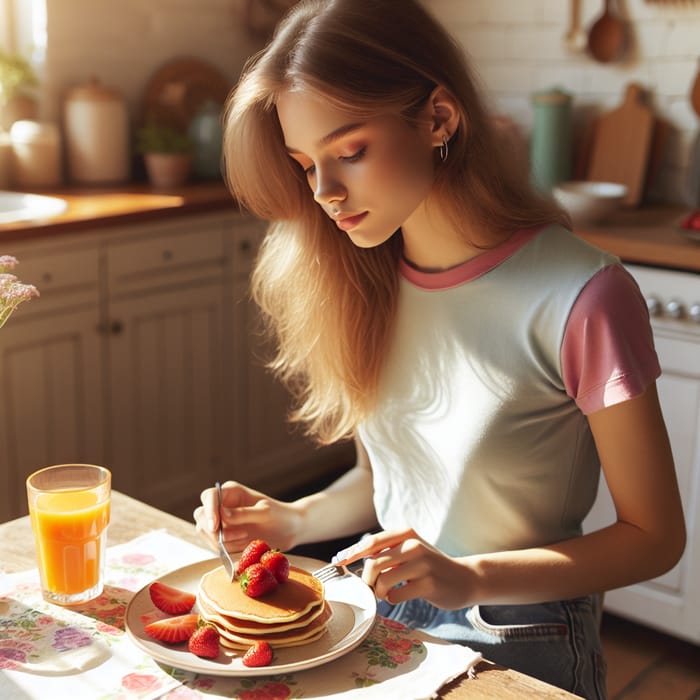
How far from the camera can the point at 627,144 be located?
3164mm

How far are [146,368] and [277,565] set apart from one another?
1968 mm

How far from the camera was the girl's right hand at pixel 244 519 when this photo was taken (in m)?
1.23

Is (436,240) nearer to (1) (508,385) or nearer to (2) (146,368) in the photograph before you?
(1) (508,385)

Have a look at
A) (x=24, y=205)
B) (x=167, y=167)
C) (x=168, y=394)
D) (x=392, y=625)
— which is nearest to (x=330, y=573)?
(x=392, y=625)

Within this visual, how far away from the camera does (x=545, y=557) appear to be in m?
1.19

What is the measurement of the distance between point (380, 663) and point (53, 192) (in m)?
→ 2.38

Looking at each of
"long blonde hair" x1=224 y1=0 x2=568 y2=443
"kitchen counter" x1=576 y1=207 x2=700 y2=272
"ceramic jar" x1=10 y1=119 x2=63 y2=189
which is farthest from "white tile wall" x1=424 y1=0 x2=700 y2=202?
"long blonde hair" x1=224 y1=0 x2=568 y2=443

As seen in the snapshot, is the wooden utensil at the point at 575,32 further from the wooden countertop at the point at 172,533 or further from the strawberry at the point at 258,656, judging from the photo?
the strawberry at the point at 258,656

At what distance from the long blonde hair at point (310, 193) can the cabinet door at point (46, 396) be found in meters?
1.22

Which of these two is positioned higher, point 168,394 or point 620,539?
point 620,539

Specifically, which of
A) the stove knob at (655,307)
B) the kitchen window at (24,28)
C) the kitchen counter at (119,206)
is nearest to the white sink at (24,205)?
the kitchen counter at (119,206)

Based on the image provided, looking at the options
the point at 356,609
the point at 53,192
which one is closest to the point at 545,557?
the point at 356,609

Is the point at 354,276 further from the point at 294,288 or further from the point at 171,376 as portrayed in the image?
the point at 171,376

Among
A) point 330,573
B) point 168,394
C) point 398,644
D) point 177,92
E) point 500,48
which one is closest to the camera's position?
point 398,644
